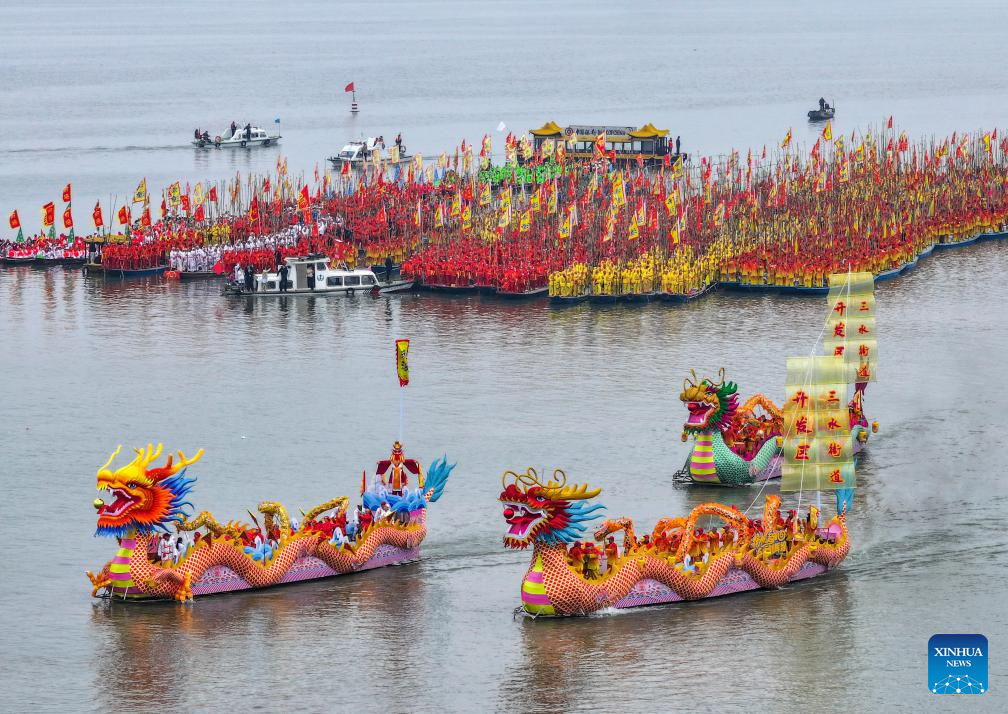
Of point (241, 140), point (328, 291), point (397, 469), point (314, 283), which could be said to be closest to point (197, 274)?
point (314, 283)

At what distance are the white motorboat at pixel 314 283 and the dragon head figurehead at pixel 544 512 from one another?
40570 mm

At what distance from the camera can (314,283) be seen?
7738 cm

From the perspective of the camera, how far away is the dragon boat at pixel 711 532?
37.4 meters

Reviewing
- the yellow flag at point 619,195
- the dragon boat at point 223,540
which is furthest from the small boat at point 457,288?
the dragon boat at point 223,540


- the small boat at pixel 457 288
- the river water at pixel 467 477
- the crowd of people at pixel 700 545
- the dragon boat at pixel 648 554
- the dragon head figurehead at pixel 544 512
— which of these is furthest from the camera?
the small boat at pixel 457 288

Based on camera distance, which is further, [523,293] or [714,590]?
[523,293]

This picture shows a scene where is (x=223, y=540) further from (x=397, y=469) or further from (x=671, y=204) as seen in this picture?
(x=671, y=204)

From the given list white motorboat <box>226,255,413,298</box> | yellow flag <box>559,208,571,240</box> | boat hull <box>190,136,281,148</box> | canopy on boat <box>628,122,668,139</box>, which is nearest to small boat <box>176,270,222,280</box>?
white motorboat <box>226,255,413,298</box>

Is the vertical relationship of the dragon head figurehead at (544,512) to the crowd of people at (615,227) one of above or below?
below

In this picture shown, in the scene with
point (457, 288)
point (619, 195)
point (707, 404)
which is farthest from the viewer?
point (619, 195)

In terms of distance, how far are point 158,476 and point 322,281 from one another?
128ft

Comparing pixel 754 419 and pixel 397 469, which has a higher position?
pixel 754 419

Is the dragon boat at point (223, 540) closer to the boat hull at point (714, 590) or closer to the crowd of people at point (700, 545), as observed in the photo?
the crowd of people at point (700, 545)

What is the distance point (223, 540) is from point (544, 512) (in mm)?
7332
